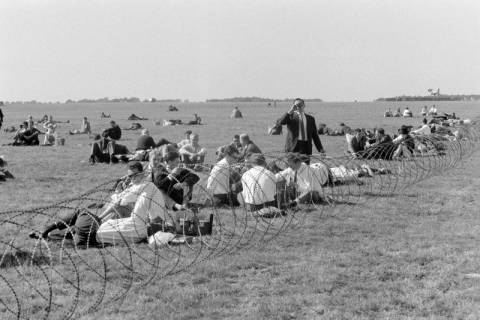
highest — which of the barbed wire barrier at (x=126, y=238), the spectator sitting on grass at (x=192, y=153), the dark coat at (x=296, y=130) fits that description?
the dark coat at (x=296, y=130)

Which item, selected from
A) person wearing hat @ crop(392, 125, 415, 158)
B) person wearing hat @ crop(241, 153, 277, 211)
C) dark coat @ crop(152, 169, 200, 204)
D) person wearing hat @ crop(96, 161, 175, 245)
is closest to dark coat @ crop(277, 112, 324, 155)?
person wearing hat @ crop(241, 153, 277, 211)

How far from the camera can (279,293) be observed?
21.6 ft

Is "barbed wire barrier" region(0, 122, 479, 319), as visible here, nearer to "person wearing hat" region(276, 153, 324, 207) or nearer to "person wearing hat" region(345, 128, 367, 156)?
"person wearing hat" region(276, 153, 324, 207)

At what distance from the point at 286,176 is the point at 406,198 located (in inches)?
103

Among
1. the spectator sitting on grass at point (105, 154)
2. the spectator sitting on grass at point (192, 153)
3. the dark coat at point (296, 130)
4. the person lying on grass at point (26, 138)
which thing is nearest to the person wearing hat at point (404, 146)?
the dark coat at point (296, 130)

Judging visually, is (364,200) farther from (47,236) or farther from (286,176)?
(47,236)

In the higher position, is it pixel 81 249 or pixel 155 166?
pixel 155 166

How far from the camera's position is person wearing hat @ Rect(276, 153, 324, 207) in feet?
37.2

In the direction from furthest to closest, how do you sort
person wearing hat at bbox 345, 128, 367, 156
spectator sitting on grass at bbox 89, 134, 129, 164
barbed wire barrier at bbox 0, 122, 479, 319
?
person wearing hat at bbox 345, 128, 367, 156 < spectator sitting on grass at bbox 89, 134, 129, 164 < barbed wire barrier at bbox 0, 122, 479, 319

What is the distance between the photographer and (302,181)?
11.6 metres

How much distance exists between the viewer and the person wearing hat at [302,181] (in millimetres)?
11352

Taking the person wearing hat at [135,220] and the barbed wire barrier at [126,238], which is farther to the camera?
the person wearing hat at [135,220]

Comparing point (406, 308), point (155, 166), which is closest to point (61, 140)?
point (155, 166)

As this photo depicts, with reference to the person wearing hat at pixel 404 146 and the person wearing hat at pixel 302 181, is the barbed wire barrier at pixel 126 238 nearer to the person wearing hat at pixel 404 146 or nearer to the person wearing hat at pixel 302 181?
the person wearing hat at pixel 302 181
